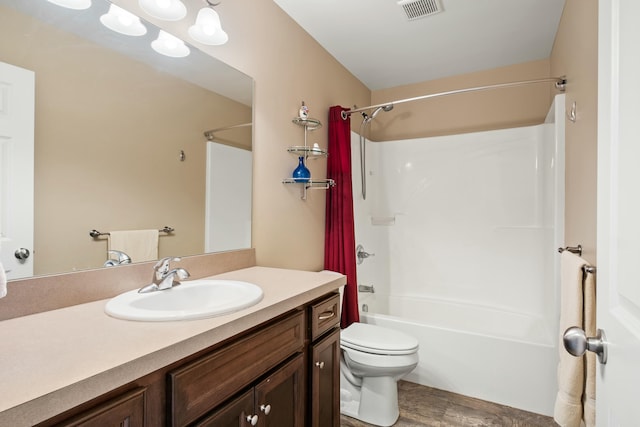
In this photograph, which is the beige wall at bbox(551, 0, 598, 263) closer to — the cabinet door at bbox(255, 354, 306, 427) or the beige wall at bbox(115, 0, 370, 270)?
the cabinet door at bbox(255, 354, 306, 427)

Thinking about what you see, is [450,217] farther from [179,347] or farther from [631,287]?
[179,347]

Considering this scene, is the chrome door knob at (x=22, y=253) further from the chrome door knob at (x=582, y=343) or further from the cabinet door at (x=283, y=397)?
the chrome door knob at (x=582, y=343)

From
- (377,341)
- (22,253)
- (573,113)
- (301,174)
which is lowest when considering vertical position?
(377,341)

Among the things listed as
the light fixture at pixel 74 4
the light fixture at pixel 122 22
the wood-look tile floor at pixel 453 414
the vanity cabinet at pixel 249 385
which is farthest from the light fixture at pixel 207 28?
the wood-look tile floor at pixel 453 414

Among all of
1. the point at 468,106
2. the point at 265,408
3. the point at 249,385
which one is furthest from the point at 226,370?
the point at 468,106

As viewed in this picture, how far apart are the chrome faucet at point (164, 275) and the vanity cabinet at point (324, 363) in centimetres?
50

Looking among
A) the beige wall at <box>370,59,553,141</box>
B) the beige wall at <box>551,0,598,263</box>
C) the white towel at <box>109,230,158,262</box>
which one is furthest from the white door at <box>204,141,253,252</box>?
the beige wall at <box>370,59,553,141</box>

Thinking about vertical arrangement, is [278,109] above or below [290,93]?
below

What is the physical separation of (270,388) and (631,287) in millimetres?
941

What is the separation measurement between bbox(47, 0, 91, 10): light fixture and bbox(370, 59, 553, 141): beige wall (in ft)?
8.58

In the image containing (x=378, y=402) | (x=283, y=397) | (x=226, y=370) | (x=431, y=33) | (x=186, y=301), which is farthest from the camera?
(x=431, y=33)

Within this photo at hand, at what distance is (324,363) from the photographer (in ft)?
4.47

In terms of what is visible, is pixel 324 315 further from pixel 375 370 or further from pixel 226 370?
pixel 375 370

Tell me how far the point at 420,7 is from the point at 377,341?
78.2 inches
